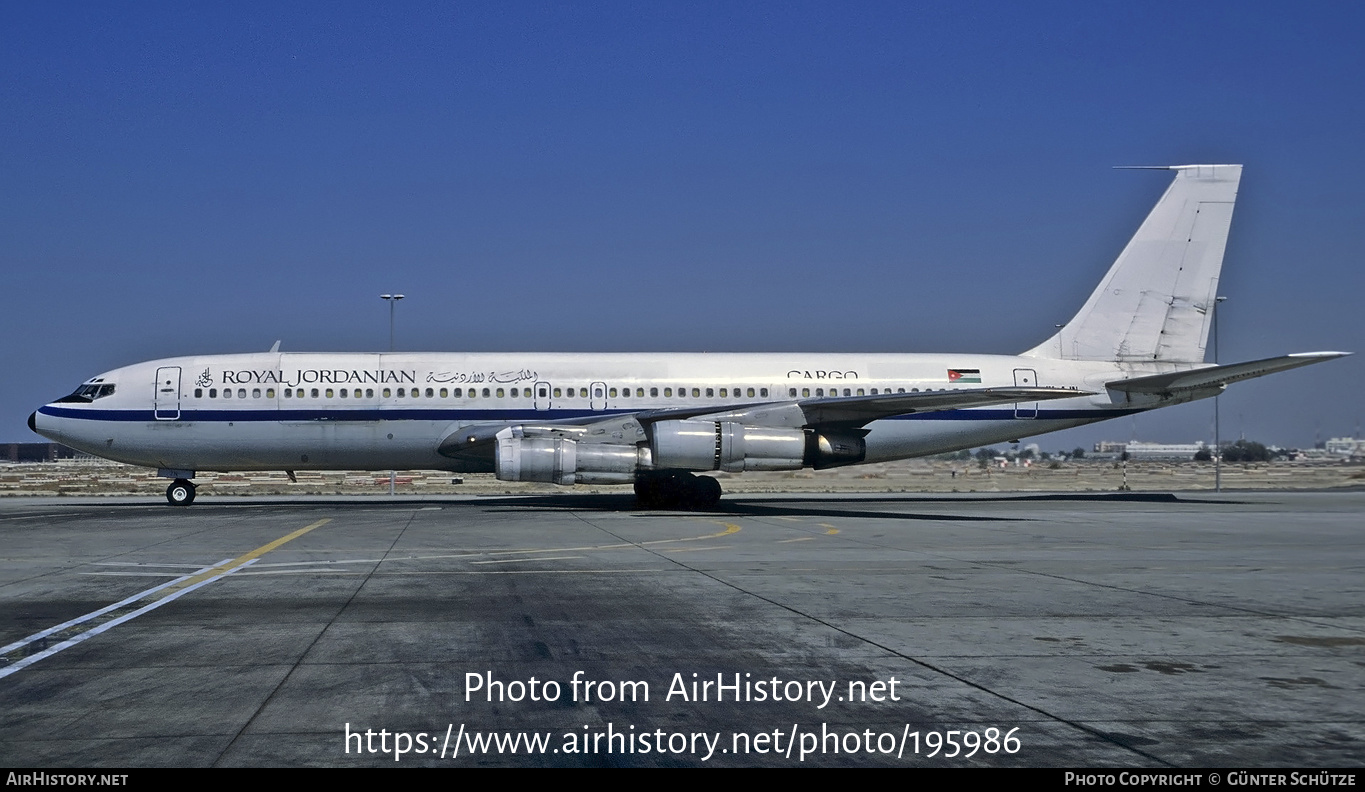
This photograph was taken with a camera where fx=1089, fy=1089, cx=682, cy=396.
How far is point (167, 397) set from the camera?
93.8 ft

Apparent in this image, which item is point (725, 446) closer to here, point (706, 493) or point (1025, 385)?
point (706, 493)

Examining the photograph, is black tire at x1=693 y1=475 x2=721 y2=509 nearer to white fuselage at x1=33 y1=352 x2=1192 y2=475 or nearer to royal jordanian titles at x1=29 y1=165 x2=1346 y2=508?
royal jordanian titles at x1=29 y1=165 x2=1346 y2=508

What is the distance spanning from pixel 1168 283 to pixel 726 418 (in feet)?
47.0

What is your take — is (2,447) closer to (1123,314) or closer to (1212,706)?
(1123,314)

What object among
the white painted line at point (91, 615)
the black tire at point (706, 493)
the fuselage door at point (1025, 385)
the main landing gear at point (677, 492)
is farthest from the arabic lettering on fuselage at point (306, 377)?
the fuselage door at point (1025, 385)

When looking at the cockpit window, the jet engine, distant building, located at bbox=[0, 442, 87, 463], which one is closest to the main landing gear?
the jet engine

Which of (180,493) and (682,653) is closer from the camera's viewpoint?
(682,653)

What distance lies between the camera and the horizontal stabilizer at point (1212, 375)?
85.8 ft

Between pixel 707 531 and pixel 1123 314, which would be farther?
pixel 1123 314

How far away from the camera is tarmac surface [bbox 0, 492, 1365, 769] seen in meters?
5.85

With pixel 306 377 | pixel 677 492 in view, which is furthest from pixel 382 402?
pixel 677 492
